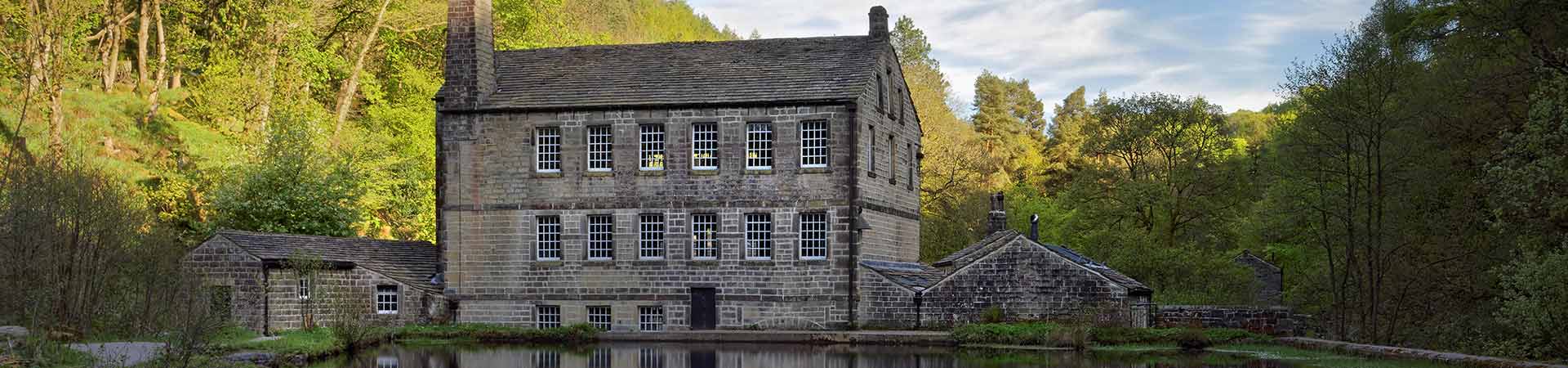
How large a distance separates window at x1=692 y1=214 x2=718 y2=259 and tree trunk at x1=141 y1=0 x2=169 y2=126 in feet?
66.8

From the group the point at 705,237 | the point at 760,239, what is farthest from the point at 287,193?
the point at 760,239

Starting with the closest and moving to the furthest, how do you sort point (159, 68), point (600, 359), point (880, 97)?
point (600, 359) < point (880, 97) < point (159, 68)

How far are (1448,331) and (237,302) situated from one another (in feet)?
85.8

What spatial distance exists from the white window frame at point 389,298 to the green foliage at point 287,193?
751cm

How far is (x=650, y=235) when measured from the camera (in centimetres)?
3553

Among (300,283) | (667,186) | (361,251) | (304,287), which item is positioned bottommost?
(304,287)

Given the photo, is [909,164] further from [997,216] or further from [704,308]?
[704,308]

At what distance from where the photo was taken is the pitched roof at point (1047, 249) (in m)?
32.2

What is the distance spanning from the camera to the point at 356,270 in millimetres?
34500

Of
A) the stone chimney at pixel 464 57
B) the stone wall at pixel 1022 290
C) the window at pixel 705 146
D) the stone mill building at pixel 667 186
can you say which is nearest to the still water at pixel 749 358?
the stone wall at pixel 1022 290

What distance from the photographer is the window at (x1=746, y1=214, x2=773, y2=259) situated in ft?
114

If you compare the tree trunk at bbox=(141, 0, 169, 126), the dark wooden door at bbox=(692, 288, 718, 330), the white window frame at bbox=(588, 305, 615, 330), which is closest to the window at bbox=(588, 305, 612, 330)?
the white window frame at bbox=(588, 305, 615, 330)

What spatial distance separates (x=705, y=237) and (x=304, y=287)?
379 inches

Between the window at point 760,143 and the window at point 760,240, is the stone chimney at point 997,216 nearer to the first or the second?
the window at point 760,240
